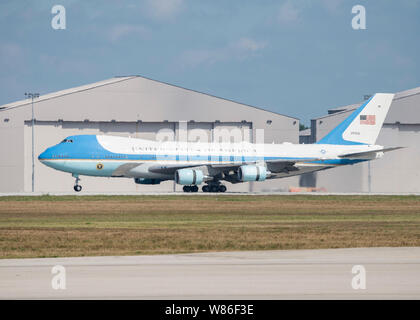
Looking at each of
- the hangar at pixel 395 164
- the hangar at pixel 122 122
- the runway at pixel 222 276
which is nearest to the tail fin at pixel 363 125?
the hangar at pixel 395 164

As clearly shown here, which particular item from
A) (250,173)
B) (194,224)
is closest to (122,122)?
(250,173)

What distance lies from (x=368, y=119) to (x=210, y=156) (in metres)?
14.7

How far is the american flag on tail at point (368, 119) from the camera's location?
68375 mm

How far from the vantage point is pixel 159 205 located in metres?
46.7

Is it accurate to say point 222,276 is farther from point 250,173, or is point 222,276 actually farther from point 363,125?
point 363,125

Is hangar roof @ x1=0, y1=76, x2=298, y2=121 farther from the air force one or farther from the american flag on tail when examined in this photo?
the air force one

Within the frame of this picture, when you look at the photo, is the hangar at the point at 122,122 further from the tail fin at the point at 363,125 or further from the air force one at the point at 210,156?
the air force one at the point at 210,156

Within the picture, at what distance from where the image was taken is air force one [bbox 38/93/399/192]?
196 feet

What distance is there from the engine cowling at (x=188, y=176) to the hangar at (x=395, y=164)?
17.2 m

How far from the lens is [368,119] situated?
225 feet

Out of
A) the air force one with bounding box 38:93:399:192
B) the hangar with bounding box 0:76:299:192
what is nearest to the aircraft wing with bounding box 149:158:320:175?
the air force one with bounding box 38:93:399:192

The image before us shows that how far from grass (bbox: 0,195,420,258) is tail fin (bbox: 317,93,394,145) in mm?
12100
